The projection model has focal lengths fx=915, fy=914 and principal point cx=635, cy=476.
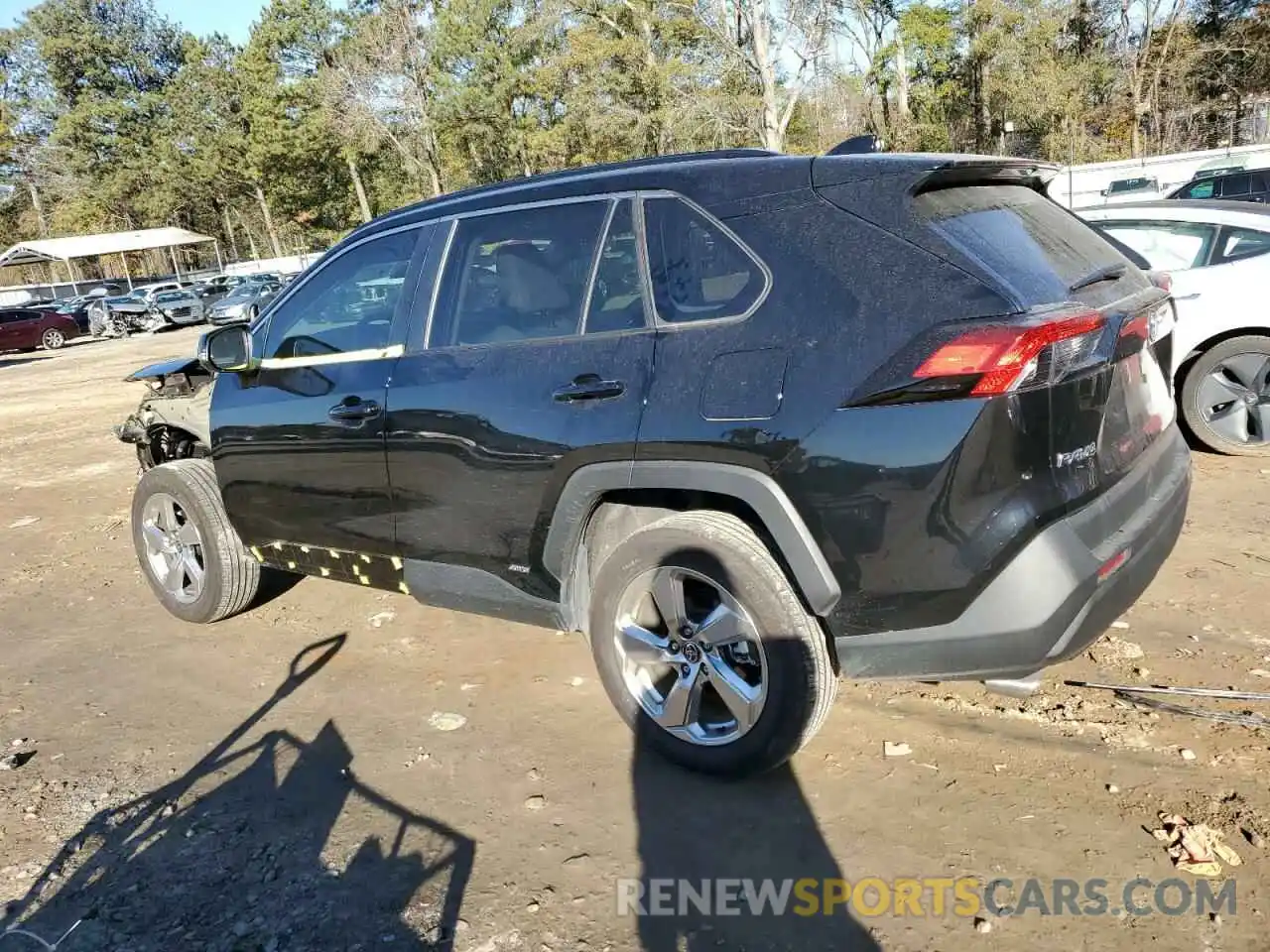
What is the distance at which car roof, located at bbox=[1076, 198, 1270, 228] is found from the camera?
18.3ft

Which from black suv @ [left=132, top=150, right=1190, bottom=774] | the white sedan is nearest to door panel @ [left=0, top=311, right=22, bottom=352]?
black suv @ [left=132, top=150, right=1190, bottom=774]

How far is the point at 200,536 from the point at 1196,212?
615cm

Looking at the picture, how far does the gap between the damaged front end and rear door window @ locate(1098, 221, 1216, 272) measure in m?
5.47

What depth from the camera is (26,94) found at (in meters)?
61.9

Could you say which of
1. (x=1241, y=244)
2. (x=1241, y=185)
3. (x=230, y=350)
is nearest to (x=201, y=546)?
(x=230, y=350)

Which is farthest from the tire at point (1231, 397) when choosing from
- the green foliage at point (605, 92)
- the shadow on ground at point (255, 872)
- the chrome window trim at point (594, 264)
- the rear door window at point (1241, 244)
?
the green foliage at point (605, 92)

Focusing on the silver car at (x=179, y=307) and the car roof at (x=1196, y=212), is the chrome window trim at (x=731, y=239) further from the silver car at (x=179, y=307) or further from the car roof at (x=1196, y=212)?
the silver car at (x=179, y=307)

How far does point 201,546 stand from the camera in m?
4.51

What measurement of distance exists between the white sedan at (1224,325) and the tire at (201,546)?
526cm

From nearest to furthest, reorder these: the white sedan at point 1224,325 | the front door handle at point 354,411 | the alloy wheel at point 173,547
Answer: the front door handle at point 354,411, the alloy wheel at point 173,547, the white sedan at point 1224,325

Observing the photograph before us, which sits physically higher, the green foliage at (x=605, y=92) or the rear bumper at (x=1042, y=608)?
the green foliage at (x=605, y=92)

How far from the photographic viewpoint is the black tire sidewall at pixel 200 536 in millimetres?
4422

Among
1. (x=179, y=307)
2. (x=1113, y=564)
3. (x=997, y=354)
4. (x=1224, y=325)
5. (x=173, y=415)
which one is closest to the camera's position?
(x=997, y=354)

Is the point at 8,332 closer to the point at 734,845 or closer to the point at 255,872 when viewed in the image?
the point at 255,872
